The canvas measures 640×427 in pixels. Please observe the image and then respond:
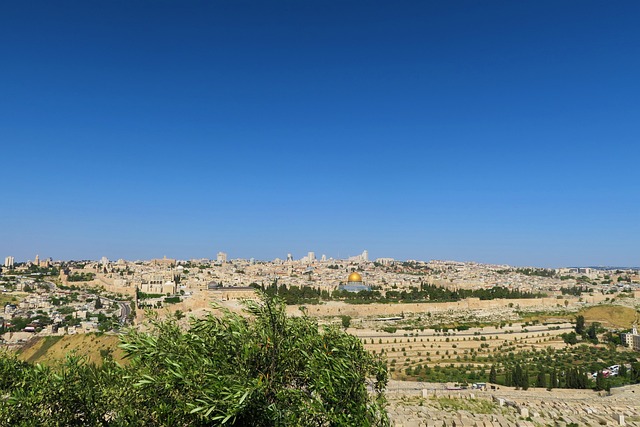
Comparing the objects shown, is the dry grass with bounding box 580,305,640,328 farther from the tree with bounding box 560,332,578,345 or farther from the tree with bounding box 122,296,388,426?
the tree with bounding box 122,296,388,426

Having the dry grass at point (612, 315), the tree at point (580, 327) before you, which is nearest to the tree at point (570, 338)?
the tree at point (580, 327)

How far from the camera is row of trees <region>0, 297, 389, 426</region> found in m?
6.21

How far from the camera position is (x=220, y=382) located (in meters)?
6.07

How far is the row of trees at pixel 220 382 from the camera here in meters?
6.21

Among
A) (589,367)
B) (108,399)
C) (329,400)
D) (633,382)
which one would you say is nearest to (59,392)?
(108,399)

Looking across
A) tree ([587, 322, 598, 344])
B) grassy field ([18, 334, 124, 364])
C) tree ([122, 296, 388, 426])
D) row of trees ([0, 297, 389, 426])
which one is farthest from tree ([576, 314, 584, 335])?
grassy field ([18, 334, 124, 364])

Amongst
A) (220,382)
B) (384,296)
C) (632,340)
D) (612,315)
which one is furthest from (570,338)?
(220,382)

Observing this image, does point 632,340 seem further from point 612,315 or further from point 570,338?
point 612,315

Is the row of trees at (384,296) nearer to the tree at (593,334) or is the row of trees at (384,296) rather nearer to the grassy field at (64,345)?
the tree at (593,334)

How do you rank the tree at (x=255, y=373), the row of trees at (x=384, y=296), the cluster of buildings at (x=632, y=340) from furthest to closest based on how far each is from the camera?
1. the row of trees at (x=384, y=296)
2. the cluster of buildings at (x=632, y=340)
3. the tree at (x=255, y=373)

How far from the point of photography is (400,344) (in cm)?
3381

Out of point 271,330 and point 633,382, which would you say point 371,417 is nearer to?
point 271,330

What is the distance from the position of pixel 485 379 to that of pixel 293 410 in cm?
2206

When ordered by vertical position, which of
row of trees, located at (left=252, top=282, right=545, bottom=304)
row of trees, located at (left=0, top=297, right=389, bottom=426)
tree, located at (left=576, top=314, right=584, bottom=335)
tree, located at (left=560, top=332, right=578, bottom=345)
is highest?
row of trees, located at (left=0, top=297, right=389, bottom=426)
